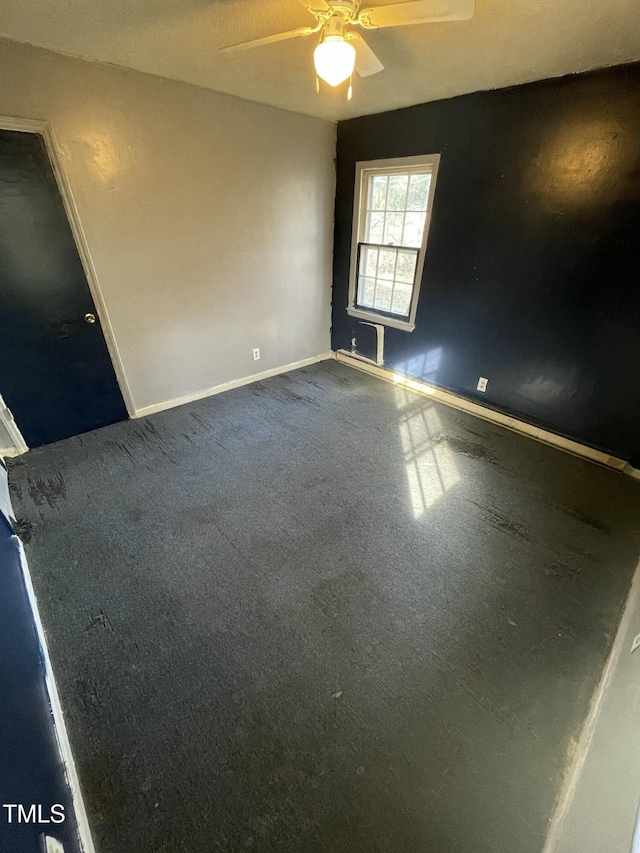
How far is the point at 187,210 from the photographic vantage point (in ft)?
9.05

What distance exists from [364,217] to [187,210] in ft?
5.59

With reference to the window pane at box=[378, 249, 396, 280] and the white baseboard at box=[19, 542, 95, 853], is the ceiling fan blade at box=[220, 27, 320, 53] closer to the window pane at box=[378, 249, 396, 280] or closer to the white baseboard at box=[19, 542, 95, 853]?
the window pane at box=[378, 249, 396, 280]

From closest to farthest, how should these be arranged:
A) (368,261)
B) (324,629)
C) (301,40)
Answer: (324,629) < (301,40) < (368,261)

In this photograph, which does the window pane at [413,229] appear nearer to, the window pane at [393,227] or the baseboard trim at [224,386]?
the window pane at [393,227]

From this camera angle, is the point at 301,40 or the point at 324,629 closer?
the point at 324,629

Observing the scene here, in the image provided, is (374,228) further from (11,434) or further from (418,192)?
(11,434)

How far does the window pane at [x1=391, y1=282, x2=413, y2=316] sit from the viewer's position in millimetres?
3432

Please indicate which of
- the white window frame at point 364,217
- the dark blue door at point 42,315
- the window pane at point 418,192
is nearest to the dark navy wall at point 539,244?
the white window frame at point 364,217

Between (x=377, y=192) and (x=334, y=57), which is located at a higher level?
(x=334, y=57)

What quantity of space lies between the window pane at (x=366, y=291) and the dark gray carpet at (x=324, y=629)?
183 centimetres

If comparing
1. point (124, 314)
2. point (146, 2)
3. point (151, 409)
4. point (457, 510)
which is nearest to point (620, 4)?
point (146, 2)

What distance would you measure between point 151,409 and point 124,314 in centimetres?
82

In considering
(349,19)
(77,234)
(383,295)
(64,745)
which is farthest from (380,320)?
(64,745)

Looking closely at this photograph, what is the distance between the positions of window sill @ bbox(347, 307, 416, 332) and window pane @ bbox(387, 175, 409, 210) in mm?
980
